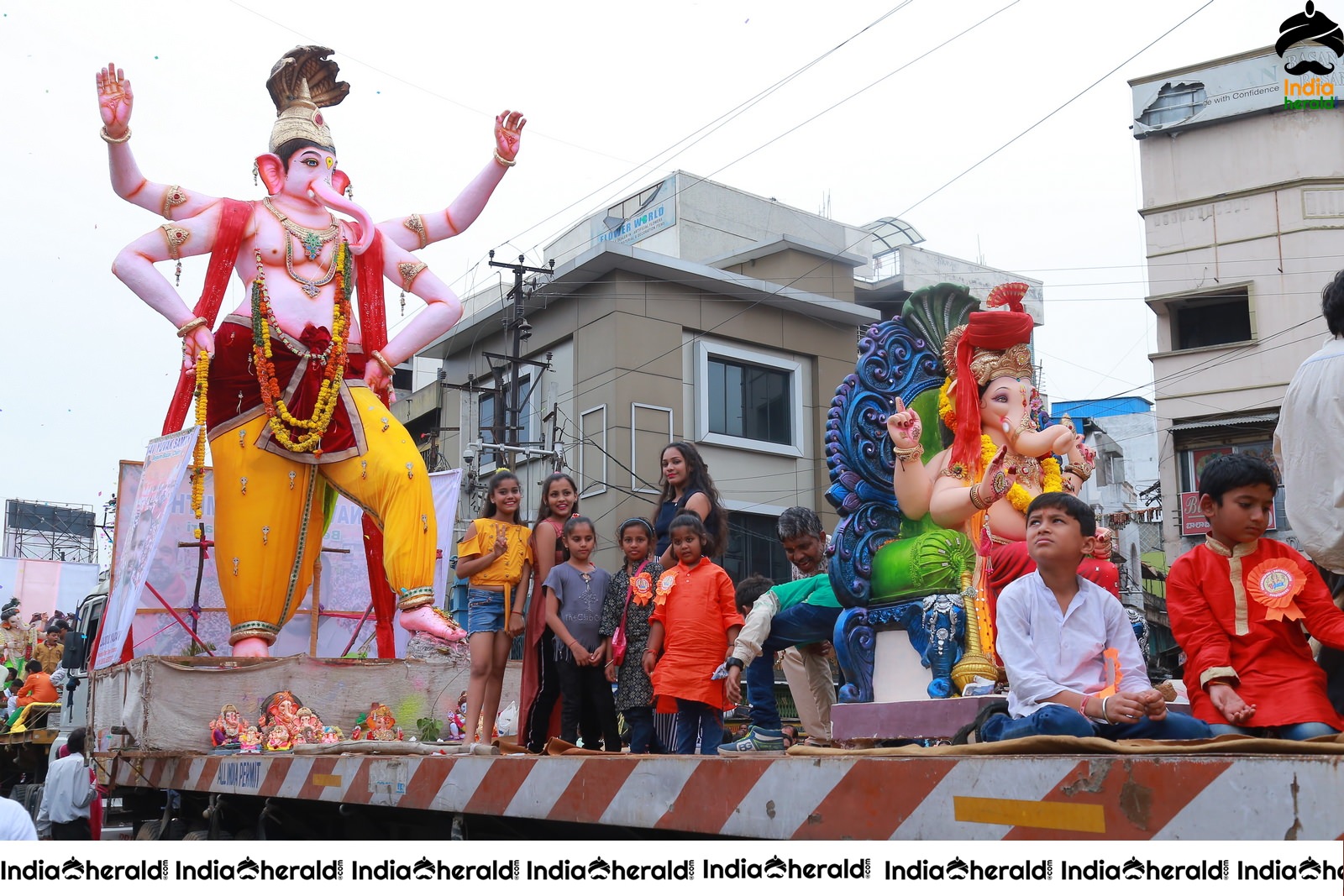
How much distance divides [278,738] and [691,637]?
2.04 meters

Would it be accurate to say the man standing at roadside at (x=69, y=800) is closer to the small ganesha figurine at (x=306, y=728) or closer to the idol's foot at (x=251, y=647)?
the idol's foot at (x=251, y=647)

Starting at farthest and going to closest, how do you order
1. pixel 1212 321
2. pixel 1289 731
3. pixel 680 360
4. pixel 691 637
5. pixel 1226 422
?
pixel 1212 321, pixel 1226 422, pixel 680 360, pixel 691 637, pixel 1289 731

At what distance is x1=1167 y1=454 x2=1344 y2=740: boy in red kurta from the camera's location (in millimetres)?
3090

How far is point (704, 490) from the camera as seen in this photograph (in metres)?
5.54

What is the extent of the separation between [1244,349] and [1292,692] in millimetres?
17779

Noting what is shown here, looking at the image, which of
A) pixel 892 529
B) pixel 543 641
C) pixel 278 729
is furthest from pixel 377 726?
pixel 892 529

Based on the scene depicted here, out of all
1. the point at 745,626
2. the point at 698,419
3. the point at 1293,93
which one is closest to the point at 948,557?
the point at 745,626

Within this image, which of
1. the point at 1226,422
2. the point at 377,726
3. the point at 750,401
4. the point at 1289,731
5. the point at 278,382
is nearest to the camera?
the point at 1289,731

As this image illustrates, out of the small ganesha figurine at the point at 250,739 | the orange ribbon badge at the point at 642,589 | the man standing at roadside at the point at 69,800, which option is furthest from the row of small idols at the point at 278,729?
the man standing at roadside at the point at 69,800

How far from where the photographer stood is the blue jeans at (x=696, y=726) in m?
4.86

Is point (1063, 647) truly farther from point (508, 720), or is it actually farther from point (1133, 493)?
point (1133, 493)

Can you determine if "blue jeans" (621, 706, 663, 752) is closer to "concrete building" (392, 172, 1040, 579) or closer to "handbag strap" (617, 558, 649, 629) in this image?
"handbag strap" (617, 558, 649, 629)

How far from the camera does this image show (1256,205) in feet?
64.1
